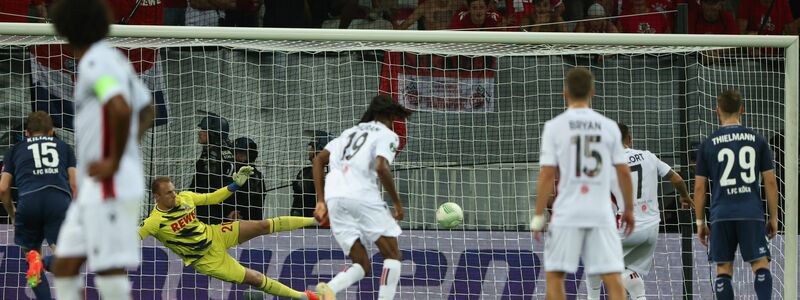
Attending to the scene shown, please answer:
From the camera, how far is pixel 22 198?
34.7ft

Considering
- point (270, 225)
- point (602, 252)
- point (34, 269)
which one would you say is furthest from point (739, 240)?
point (34, 269)

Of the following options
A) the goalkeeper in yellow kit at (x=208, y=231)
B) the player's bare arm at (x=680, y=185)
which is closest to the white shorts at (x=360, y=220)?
the goalkeeper in yellow kit at (x=208, y=231)

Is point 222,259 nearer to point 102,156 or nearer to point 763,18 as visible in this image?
point 102,156

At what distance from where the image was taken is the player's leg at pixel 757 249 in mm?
9547

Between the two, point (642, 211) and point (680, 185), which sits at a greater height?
point (680, 185)

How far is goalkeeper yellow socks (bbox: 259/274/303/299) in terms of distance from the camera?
1205cm

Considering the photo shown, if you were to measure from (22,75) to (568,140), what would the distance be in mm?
6951

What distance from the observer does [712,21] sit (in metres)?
14.0

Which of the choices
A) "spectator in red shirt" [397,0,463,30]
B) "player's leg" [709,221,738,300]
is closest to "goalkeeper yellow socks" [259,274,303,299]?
"spectator in red shirt" [397,0,463,30]

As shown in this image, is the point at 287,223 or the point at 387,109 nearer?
the point at 387,109

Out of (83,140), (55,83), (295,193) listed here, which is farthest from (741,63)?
(83,140)

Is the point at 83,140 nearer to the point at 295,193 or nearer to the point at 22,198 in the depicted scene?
the point at 22,198

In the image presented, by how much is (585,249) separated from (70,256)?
10.2 ft

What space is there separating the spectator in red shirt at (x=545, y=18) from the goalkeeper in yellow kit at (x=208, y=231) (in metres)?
3.60
